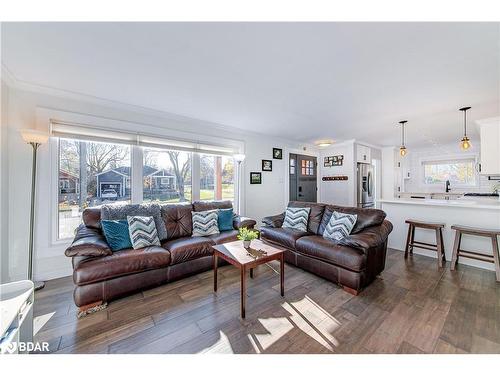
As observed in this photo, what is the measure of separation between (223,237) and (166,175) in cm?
160

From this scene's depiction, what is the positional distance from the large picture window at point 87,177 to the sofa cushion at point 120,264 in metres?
1.17

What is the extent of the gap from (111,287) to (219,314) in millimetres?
1141

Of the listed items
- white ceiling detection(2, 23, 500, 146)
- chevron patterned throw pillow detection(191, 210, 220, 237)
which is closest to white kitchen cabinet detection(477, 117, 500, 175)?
white ceiling detection(2, 23, 500, 146)

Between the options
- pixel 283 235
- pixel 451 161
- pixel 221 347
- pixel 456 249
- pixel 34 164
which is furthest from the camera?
pixel 451 161

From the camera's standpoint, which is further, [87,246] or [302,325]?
[87,246]

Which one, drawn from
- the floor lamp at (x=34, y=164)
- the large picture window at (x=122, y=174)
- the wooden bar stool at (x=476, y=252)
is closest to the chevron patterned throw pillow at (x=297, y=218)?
the large picture window at (x=122, y=174)

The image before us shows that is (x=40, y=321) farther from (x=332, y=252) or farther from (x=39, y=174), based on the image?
(x=332, y=252)

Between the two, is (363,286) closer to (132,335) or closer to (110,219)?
(132,335)

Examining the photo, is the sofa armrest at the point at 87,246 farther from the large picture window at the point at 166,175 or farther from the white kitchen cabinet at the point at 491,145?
the white kitchen cabinet at the point at 491,145

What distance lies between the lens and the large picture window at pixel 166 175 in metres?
3.35

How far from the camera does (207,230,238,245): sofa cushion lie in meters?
2.79

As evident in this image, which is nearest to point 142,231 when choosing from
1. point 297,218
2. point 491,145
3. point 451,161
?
point 297,218

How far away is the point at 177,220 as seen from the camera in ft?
10.0

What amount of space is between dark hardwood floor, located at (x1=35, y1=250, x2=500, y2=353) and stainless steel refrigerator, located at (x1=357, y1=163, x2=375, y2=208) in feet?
10.2
